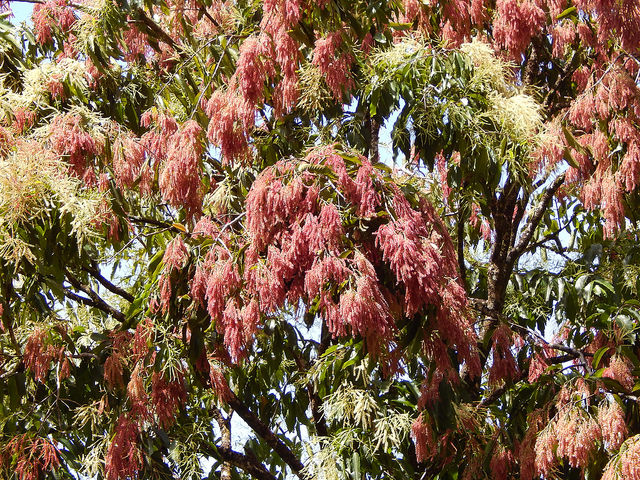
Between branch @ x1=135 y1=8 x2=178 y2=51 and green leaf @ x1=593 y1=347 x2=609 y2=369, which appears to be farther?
branch @ x1=135 y1=8 x2=178 y2=51

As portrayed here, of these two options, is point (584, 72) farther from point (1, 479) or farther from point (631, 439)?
point (1, 479)

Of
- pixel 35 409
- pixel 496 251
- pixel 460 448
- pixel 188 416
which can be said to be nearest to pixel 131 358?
pixel 35 409

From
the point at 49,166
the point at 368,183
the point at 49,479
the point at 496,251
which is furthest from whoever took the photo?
the point at 496,251

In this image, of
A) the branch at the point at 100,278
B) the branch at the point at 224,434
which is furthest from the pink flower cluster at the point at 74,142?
the branch at the point at 224,434

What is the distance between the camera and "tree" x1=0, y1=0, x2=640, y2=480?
9.50 feet

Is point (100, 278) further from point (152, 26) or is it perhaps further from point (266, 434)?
point (152, 26)

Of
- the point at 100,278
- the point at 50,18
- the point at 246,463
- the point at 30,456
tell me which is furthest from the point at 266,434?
the point at 50,18

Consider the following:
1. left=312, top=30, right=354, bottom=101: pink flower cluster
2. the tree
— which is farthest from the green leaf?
left=312, top=30, right=354, bottom=101: pink flower cluster

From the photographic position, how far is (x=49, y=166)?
3176mm

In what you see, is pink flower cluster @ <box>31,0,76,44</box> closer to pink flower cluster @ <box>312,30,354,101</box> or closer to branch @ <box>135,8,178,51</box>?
branch @ <box>135,8,178,51</box>

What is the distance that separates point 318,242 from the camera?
8.63 feet

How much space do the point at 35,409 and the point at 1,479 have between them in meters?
0.38

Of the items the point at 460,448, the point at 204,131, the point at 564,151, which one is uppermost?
the point at 564,151

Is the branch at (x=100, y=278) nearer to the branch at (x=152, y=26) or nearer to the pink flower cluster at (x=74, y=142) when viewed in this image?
the pink flower cluster at (x=74, y=142)
